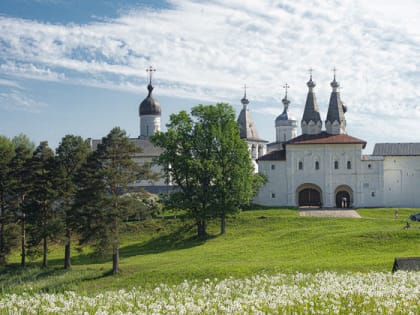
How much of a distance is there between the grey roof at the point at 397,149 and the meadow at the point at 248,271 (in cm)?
744

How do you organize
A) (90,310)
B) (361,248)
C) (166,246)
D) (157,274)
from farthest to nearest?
(166,246), (361,248), (157,274), (90,310)

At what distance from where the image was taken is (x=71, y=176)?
3603 cm

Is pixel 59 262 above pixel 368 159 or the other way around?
the other way around

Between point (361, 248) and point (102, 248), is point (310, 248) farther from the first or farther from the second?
point (102, 248)

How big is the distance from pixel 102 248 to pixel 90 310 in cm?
2018

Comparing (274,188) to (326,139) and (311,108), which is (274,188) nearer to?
(326,139)

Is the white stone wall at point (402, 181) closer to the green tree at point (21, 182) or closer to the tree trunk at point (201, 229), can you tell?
the tree trunk at point (201, 229)

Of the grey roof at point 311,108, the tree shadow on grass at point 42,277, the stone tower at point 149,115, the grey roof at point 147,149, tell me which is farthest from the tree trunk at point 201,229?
the stone tower at point 149,115

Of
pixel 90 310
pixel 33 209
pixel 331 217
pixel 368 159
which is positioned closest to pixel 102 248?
pixel 33 209

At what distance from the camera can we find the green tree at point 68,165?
36.1 meters

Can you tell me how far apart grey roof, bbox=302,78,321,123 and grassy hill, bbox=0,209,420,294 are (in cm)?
1356

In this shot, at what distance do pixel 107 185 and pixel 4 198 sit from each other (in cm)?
1000

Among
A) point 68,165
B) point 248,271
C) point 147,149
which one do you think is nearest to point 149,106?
point 147,149

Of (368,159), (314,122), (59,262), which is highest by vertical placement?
(314,122)
